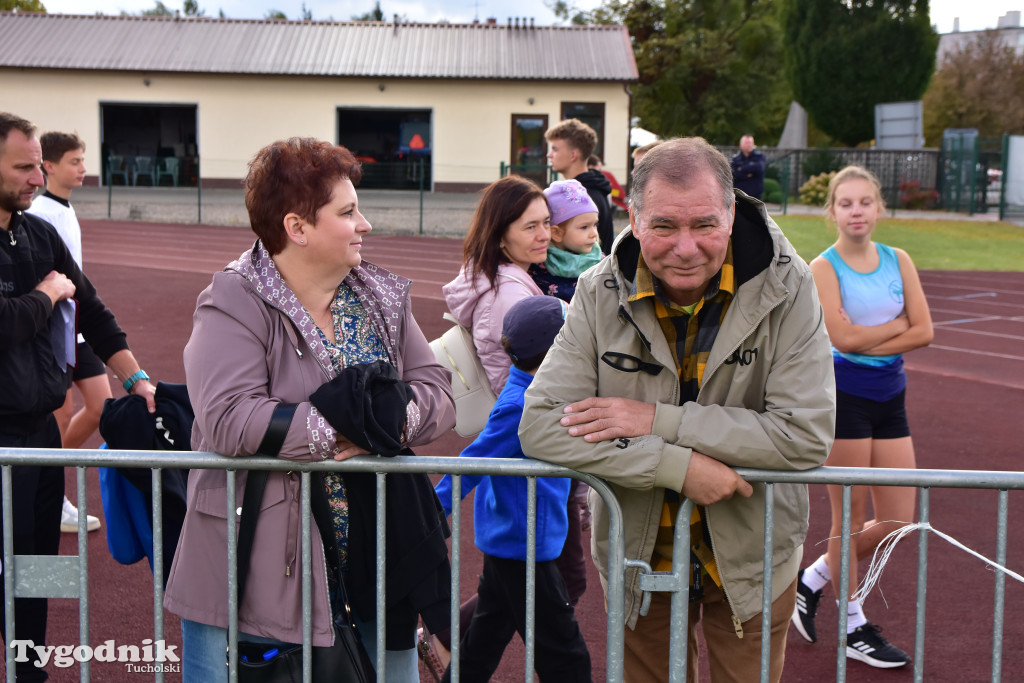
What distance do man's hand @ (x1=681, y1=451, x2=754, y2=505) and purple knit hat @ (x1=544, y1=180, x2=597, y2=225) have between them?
2370mm

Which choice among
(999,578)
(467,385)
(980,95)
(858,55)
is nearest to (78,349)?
(467,385)

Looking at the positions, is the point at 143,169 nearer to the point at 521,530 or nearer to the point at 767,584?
the point at 521,530

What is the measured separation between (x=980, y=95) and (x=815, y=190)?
22.1 meters

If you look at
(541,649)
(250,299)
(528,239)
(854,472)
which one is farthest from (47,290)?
(854,472)

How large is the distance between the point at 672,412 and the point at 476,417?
5.31 ft

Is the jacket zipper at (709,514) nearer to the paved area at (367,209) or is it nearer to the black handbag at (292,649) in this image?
the black handbag at (292,649)

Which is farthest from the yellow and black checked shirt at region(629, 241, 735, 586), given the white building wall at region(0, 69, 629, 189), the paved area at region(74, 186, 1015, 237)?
the white building wall at region(0, 69, 629, 189)

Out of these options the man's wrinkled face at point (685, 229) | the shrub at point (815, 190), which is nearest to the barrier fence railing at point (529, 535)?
the man's wrinkled face at point (685, 229)

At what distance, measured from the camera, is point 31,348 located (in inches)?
138

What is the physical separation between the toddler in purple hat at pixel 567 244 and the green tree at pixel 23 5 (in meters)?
40.7

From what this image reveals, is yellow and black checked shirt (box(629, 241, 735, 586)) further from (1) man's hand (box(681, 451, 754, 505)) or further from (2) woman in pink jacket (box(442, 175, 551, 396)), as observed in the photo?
(2) woman in pink jacket (box(442, 175, 551, 396))

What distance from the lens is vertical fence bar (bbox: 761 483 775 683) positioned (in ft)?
8.28

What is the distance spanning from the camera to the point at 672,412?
2482 millimetres

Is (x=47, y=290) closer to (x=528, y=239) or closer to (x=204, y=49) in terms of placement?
(x=528, y=239)
